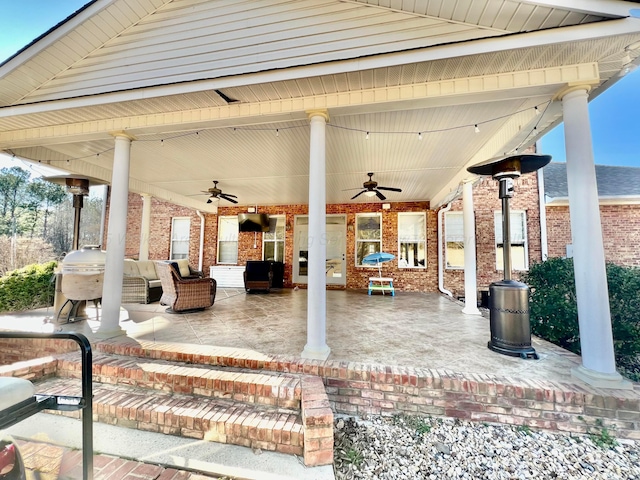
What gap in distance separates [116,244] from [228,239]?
6.42 meters

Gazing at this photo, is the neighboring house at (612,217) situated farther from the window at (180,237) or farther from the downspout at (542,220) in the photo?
the window at (180,237)

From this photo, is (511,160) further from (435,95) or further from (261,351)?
(261,351)

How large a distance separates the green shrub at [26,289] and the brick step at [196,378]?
350 centimetres

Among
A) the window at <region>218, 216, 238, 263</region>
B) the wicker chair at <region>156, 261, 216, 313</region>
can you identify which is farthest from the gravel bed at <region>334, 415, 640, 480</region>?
the window at <region>218, 216, 238, 263</region>

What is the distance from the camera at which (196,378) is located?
237 centimetres

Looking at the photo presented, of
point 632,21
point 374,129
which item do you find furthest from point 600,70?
point 374,129

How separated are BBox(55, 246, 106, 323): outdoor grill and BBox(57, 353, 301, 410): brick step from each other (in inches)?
56.8

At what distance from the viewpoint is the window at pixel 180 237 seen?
1001cm

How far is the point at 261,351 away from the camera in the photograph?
2885 mm

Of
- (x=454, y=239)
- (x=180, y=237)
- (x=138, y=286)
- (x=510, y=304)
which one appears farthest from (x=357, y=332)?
(x=180, y=237)

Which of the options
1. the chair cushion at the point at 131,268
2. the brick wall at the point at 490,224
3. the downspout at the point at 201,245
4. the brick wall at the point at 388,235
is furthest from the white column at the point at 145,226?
the brick wall at the point at 490,224

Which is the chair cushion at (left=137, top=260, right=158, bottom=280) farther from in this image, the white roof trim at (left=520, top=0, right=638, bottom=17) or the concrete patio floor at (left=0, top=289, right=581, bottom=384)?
the white roof trim at (left=520, top=0, right=638, bottom=17)

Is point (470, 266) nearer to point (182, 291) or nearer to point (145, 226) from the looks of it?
point (182, 291)

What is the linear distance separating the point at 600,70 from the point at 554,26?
687 mm
